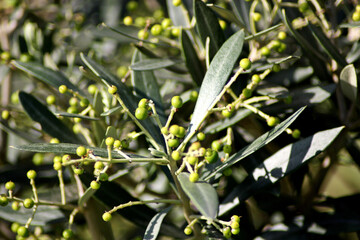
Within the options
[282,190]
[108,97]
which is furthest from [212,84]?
[282,190]

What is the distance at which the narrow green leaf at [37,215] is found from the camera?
1.20 m

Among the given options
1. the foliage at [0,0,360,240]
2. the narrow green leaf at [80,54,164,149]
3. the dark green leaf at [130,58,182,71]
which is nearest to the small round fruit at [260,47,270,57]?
the foliage at [0,0,360,240]

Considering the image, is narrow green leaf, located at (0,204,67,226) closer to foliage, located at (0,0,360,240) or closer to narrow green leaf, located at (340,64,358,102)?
foliage, located at (0,0,360,240)

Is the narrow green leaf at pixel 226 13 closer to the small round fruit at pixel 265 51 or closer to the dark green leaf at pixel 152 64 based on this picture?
the small round fruit at pixel 265 51

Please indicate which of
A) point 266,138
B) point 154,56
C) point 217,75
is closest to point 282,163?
point 266,138

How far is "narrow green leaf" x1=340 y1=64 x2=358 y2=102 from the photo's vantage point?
1053 mm

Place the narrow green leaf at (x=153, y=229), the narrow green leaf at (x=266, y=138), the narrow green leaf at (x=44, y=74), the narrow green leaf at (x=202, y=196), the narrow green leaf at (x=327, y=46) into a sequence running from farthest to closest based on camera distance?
the narrow green leaf at (x=44, y=74) < the narrow green leaf at (x=327, y=46) < the narrow green leaf at (x=153, y=229) < the narrow green leaf at (x=266, y=138) < the narrow green leaf at (x=202, y=196)

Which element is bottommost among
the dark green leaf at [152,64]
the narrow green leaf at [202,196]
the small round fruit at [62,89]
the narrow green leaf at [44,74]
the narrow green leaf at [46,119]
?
the narrow green leaf at [202,196]

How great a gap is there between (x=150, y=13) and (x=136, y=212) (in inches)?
61.9

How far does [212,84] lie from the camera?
0.97m

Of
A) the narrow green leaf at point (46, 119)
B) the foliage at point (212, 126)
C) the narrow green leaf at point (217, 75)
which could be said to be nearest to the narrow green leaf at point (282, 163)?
the foliage at point (212, 126)

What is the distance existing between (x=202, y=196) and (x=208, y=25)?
491mm

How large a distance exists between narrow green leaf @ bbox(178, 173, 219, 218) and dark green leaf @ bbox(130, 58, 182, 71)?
392 mm

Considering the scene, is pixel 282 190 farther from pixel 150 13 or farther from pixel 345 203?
pixel 150 13
